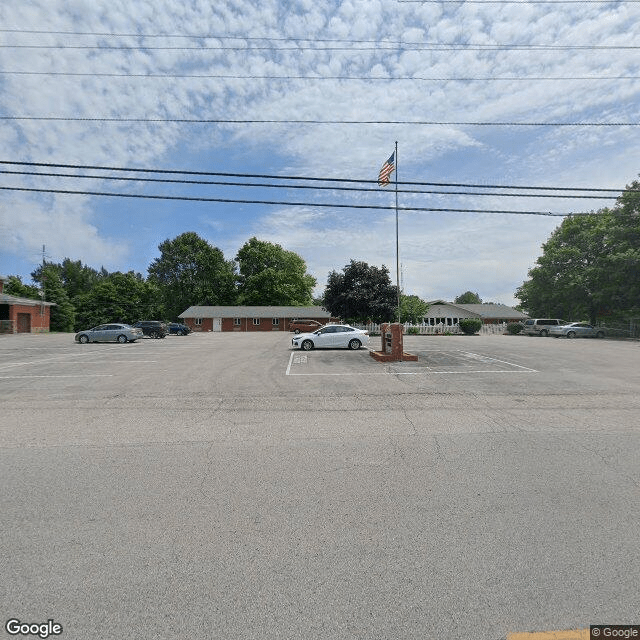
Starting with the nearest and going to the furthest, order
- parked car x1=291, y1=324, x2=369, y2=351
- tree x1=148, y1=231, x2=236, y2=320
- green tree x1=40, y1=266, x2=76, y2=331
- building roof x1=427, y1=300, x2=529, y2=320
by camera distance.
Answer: parked car x1=291, y1=324, x2=369, y2=351 → green tree x1=40, y1=266, x2=76, y2=331 → building roof x1=427, y1=300, x2=529, y2=320 → tree x1=148, y1=231, x2=236, y2=320

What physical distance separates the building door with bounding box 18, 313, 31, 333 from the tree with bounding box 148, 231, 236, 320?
1207 inches

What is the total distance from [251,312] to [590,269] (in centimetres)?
4187

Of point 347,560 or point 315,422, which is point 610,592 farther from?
point 315,422

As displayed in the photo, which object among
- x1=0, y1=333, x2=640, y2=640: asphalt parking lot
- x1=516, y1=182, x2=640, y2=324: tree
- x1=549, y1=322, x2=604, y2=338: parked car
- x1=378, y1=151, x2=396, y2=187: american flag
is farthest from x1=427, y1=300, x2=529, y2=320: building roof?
x1=0, y1=333, x2=640, y2=640: asphalt parking lot

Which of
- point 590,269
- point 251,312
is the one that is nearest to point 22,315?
point 251,312

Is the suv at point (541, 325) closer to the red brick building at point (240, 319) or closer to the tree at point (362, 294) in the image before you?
the tree at point (362, 294)

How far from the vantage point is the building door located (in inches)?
1742

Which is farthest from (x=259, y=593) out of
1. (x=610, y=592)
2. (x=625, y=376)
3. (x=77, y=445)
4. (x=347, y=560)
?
(x=625, y=376)

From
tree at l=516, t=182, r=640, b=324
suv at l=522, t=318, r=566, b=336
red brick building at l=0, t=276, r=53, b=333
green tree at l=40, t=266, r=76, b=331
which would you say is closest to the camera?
tree at l=516, t=182, r=640, b=324

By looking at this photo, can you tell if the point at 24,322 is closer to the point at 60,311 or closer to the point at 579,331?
the point at 60,311

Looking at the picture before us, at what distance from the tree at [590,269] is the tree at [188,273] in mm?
48893

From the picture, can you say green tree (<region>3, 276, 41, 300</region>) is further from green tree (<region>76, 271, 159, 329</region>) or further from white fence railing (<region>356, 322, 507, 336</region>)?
white fence railing (<region>356, 322, 507, 336</region>)

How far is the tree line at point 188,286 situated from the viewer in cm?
5912

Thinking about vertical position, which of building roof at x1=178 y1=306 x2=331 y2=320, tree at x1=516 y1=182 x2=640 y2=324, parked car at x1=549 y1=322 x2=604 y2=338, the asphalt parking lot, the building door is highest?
tree at x1=516 y1=182 x2=640 y2=324
